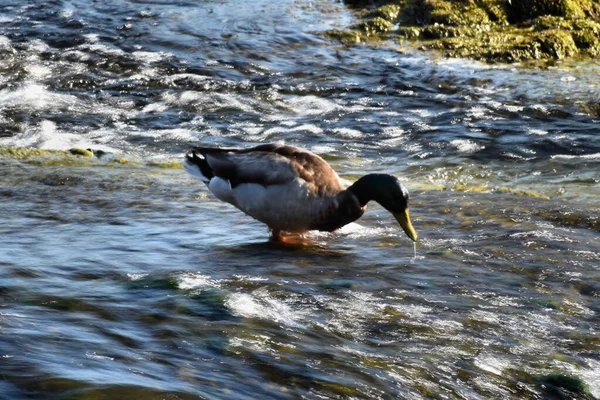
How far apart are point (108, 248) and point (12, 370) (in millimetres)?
2437

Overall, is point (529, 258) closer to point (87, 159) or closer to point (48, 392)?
point (48, 392)

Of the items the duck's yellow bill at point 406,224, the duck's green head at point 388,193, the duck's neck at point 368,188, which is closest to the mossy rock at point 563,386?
the duck's yellow bill at point 406,224

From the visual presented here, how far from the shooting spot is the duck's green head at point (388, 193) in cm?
634

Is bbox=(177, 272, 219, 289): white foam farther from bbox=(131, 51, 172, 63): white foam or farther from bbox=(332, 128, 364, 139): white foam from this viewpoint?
bbox=(131, 51, 172, 63): white foam

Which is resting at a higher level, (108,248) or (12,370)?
(12,370)

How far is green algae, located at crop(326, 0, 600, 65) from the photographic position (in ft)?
50.6

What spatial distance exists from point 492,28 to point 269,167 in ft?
37.5

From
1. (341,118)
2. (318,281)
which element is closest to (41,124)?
(341,118)

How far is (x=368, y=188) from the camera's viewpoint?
642cm

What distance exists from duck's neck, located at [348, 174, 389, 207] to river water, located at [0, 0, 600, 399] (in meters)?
0.34

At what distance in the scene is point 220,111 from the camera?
12258 mm

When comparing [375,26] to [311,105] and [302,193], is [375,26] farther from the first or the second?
[302,193]

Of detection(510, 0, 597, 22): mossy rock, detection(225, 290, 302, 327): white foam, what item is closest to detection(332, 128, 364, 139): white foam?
detection(225, 290, 302, 327): white foam

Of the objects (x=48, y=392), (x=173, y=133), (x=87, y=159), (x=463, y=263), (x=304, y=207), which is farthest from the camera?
(x=173, y=133)
